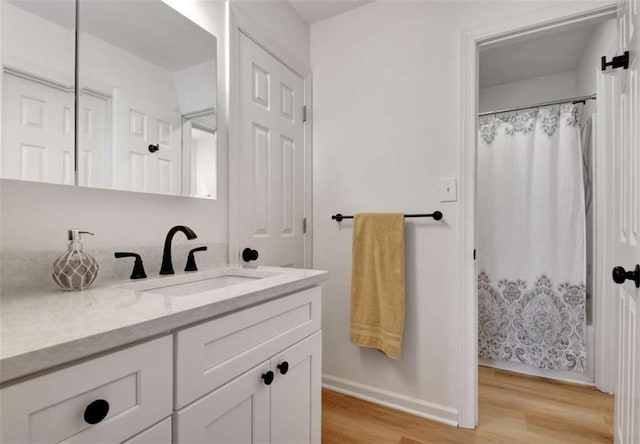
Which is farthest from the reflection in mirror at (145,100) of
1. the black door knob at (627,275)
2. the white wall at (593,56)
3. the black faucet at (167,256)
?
the white wall at (593,56)

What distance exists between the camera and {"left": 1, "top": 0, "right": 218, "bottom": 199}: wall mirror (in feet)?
2.87

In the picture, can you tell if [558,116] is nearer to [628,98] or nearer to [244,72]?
[628,98]

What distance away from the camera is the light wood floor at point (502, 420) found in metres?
1.56

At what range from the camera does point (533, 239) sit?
89.6 inches

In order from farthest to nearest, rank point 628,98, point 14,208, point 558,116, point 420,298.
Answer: point 558,116 → point 420,298 → point 628,98 → point 14,208

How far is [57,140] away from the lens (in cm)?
93

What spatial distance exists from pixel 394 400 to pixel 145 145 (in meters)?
1.78

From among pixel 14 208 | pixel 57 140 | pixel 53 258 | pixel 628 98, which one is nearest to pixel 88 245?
pixel 53 258

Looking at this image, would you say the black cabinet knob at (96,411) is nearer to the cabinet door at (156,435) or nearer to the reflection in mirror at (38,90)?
the cabinet door at (156,435)

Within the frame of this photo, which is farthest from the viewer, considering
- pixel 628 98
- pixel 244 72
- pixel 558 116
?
pixel 558 116

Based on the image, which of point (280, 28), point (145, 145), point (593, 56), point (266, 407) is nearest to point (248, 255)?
point (145, 145)

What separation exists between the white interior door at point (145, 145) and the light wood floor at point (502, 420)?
1.40 m

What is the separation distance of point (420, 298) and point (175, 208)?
1.31 meters

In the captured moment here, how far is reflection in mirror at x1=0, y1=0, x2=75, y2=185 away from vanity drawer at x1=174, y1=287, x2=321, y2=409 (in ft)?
2.11
